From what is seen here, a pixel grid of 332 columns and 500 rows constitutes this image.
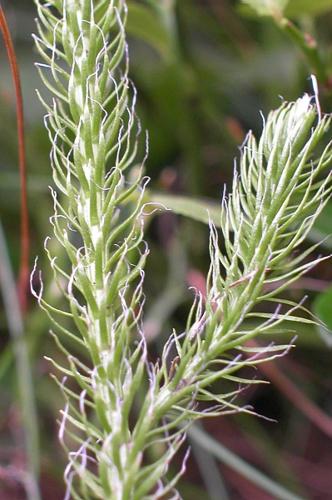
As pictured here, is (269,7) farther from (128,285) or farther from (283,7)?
(128,285)

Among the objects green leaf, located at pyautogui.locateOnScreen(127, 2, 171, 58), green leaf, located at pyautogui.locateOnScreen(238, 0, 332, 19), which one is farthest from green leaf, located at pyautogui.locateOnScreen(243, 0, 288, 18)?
green leaf, located at pyautogui.locateOnScreen(127, 2, 171, 58)

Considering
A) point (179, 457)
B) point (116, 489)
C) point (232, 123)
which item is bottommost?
point (179, 457)

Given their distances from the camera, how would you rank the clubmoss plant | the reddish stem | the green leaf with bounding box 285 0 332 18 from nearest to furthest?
the clubmoss plant
the reddish stem
the green leaf with bounding box 285 0 332 18

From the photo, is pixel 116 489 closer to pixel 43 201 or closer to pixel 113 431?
pixel 113 431

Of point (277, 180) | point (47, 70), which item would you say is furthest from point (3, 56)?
point (277, 180)

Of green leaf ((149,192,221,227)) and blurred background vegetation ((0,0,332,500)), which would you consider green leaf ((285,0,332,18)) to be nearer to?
blurred background vegetation ((0,0,332,500))

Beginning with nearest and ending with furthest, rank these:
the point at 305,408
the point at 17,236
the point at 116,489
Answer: the point at 116,489 → the point at 305,408 → the point at 17,236

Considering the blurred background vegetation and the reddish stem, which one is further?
the blurred background vegetation
